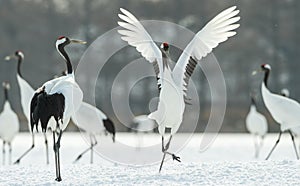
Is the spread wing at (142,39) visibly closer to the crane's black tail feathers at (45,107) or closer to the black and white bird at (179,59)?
the black and white bird at (179,59)

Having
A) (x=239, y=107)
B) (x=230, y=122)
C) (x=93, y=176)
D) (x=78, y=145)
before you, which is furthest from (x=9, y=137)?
(x=239, y=107)

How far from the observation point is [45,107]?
7289 millimetres

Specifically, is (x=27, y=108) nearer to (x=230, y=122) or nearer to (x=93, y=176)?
(x=93, y=176)

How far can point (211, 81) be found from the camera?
96.8ft

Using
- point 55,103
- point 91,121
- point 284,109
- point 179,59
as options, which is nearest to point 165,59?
point 179,59

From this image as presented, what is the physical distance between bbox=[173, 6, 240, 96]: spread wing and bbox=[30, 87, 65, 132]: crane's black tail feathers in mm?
1441

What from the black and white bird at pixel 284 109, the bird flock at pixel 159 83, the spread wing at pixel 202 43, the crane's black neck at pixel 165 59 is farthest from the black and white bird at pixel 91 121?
the crane's black neck at pixel 165 59

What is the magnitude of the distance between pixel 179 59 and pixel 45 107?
172 centimetres

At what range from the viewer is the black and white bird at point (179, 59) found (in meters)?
7.81

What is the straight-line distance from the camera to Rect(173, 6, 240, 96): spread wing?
25.8 ft

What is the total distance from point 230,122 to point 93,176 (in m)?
19.1

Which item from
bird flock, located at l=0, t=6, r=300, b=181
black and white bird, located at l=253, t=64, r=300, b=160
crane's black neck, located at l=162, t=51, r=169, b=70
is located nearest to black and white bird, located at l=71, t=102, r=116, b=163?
black and white bird, located at l=253, t=64, r=300, b=160

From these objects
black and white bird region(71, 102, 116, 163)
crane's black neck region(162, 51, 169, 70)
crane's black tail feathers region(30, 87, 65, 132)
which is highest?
crane's black neck region(162, 51, 169, 70)

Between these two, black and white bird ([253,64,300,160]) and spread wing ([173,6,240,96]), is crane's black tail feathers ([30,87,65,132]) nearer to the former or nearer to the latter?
spread wing ([173,6,240,96])
